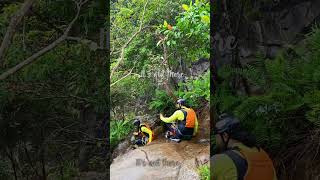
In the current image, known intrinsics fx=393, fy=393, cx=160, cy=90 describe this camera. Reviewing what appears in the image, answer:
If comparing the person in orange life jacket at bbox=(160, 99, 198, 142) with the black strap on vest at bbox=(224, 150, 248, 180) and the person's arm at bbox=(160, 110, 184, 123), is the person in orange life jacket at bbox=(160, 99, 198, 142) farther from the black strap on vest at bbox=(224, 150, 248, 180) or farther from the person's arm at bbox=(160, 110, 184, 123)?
the black strap on vest at bbox=(224, 150, 248, 180)

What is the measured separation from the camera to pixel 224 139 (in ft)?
6.73

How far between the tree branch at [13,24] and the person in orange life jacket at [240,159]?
55.5 inches

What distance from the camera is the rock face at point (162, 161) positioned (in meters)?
2.19

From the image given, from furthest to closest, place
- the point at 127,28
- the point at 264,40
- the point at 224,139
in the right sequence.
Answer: the point at 127,28 < the point at 264,40 < the point at 224,139

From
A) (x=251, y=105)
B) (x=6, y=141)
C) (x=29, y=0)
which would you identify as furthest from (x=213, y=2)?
(x=6, y=141)

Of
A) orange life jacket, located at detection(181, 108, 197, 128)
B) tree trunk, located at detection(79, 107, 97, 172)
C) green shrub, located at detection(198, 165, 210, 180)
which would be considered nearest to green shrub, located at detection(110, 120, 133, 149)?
tree trunk, located at detection(79, 107, 97, 172)

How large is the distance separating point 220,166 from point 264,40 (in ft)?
2.50

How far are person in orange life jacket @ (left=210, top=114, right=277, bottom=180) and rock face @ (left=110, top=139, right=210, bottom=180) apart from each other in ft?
0.63

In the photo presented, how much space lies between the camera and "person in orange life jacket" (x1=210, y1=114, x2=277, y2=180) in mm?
1877

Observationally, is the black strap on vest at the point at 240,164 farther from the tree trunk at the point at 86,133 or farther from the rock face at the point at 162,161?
the tree trunk at the point at 86,133

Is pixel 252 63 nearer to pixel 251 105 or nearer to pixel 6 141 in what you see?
pixel 251 105

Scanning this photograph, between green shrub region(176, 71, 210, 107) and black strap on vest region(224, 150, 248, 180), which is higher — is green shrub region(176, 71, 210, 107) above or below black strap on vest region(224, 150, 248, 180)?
above

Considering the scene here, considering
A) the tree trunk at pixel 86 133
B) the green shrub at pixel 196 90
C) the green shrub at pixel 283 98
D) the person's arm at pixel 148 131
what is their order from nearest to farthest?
the green shrub at pixel 283 98 → the green shrub at pixel 196 90 → the person's arm at pixel 148 131 → the tree trunk at pixel 86 133

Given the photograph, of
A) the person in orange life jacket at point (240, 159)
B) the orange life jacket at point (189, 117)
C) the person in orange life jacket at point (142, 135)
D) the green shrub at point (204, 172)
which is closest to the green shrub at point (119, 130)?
the person in orange life jacket at point (142, 135)
